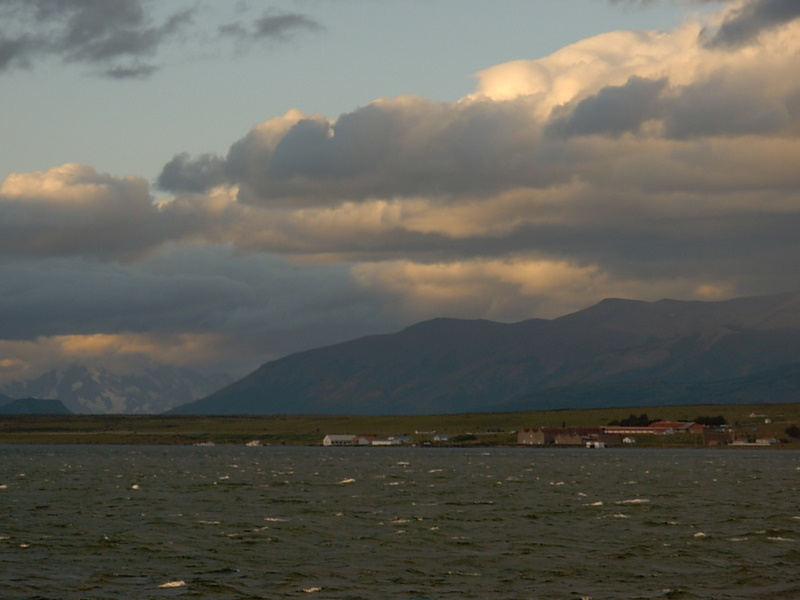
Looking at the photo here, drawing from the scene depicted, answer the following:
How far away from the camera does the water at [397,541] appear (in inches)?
2179

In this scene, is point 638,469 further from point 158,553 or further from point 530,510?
point 158,553

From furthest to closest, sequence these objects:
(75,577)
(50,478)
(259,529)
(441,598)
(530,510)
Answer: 1. (50,478)
2. (530,510)
3. (259,529)
4. (75,577)
5. (441,598)

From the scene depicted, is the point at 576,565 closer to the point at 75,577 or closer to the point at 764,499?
the point at 75,577

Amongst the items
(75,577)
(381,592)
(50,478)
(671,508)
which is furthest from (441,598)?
(50,478)

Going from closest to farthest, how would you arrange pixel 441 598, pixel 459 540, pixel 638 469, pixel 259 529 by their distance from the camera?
pixel 441 598 < pixel 459 540 < pixel 259 529 < pixel 638 469

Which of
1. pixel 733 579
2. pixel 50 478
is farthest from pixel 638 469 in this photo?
pixel 733 579

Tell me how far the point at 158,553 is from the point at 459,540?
1890 centimetres

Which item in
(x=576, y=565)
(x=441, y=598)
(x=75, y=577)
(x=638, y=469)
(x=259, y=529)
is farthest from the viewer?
(x=638, y=469)

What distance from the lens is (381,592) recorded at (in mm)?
53750

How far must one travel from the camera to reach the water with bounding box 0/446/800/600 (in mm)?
55344

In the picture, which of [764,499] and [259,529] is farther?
[764,499]

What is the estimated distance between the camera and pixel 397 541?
71.9m

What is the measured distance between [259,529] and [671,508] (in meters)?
37.2

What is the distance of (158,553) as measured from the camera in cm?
6569
